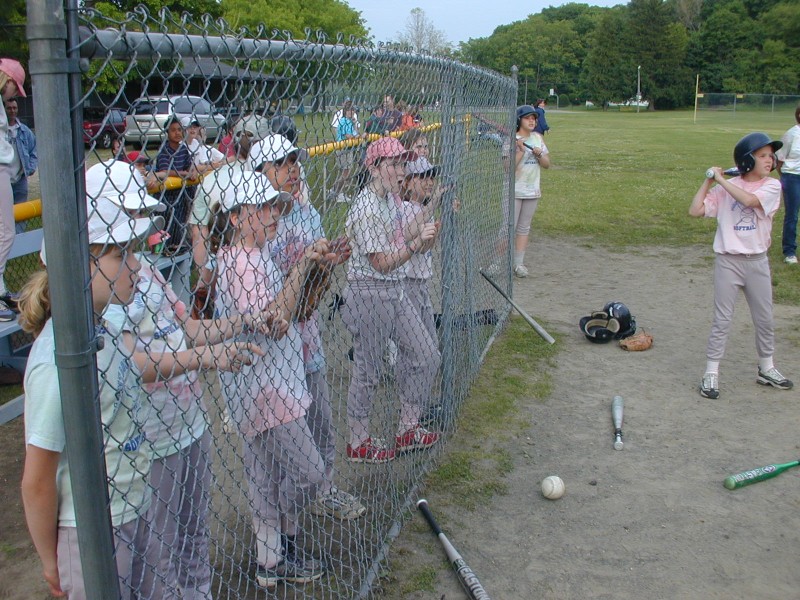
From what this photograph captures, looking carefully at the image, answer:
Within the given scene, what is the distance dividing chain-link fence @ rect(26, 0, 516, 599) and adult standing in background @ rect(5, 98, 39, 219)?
1857mm

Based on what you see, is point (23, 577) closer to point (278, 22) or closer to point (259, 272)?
point (259, 272)

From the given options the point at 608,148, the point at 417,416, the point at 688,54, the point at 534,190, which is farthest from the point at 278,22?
the point at 688,54

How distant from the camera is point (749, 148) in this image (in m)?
5.17

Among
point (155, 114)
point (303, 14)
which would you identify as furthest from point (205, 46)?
point (303, 14)

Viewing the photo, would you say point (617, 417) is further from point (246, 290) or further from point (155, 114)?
point (155, 114)

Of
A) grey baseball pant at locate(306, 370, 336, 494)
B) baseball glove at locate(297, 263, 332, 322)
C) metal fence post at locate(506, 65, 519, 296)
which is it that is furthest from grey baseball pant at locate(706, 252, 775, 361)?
baseball glove at locate(297, 263, 332, 322)

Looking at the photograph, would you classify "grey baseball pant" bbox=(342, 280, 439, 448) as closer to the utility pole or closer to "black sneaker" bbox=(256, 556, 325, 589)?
"black sneaker" bbox=(256, 556, 325, 589)

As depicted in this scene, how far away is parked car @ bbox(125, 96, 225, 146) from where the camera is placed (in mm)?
1809

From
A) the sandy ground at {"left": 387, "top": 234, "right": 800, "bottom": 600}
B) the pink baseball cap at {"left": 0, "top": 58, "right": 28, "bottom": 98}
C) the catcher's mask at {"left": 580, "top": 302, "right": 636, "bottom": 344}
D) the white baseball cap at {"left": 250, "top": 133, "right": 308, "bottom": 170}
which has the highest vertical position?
the pink baseball cap at {"left": 0, "top": 58, "right": 28, "bottom": 98}

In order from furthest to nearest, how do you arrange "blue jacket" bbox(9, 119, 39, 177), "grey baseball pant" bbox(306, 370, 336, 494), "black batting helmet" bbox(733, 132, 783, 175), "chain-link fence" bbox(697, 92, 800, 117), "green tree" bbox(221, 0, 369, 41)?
"chain-link fence" bbox(697, 92, 800, 117) → "green tree" bbox(221, 0, 369, 41) → "blue jacket" bbox(9, 119, 39, 177) → "black batting helmet" bbox(733, 132, 783, 175) → "grey baseball pant" bbox(306, 370, 336, 494)

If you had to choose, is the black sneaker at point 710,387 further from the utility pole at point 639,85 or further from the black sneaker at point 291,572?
the utility pole at point 639,85

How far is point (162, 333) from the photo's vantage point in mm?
2381

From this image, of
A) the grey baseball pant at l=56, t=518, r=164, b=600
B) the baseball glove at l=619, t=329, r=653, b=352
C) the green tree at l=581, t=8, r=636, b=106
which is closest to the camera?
the grey baseball pant at l=56, t=518, r=164, b=600

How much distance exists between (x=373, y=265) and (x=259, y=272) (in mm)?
1349
